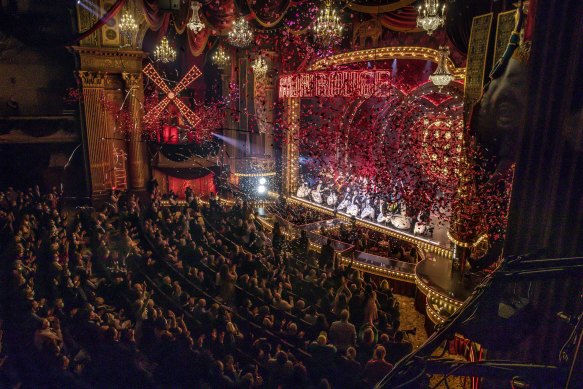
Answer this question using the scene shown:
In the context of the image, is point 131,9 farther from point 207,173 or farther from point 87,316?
point 87,316

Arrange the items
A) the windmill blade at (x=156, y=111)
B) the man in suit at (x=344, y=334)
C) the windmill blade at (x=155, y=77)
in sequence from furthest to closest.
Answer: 1. the windmill blade at (x=155, y=77)
2. the windmill blade at (x=156, y=111)
3. the man in suit at (x=344, y=334)

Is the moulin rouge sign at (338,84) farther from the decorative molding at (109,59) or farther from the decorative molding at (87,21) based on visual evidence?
the decorative molding at (87,21)

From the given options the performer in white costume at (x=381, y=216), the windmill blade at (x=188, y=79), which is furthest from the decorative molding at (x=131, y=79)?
the performer in white costume at (x=381, y=216)

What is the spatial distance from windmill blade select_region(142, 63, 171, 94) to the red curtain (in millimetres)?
4062

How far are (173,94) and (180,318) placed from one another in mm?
14030

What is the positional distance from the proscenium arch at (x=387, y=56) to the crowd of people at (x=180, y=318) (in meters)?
5.42

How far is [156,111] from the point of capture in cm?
1795

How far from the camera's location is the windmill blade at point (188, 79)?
18.5 m

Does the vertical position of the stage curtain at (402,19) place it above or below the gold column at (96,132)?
above

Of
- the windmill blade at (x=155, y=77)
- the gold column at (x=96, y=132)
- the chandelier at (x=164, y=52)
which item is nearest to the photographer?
the gold column at (x=96, y=132)

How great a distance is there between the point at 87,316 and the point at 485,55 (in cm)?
802

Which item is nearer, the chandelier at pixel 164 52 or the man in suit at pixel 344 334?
the man in suit at pixel 344 334

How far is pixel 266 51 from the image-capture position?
17.2m

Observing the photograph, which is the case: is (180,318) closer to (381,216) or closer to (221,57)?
(381,216)
